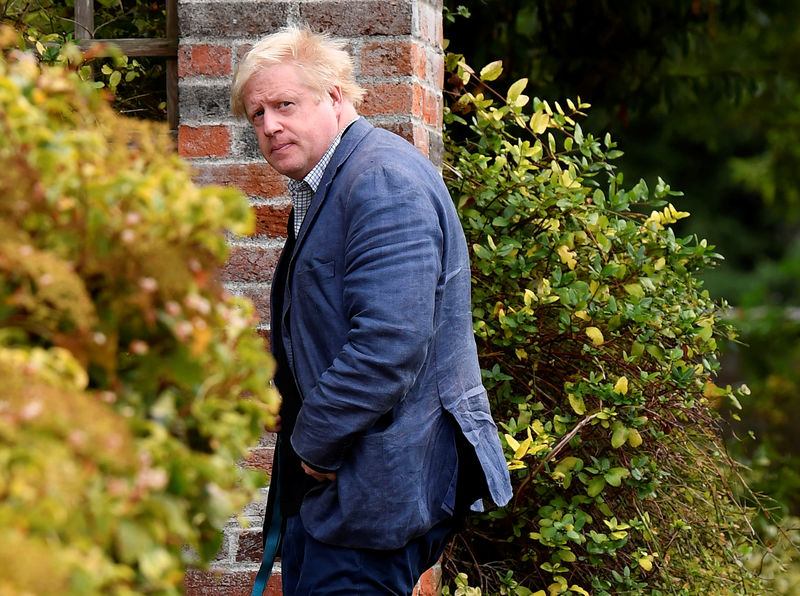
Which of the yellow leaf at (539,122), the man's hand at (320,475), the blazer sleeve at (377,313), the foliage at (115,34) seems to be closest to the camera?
the blazer sleeve at (377,313)

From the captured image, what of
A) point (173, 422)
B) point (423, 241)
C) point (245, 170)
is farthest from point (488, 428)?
point (173, 422)

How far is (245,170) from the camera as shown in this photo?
8.50ft

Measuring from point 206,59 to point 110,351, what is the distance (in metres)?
1.66

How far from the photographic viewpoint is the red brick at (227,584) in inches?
103

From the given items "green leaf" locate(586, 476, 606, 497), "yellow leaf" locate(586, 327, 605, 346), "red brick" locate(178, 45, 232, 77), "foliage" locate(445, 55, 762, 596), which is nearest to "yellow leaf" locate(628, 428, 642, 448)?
"foliage" locate(445, 55, 762, 596)

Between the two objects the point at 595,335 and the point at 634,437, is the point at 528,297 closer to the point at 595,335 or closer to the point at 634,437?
the point at 595,335

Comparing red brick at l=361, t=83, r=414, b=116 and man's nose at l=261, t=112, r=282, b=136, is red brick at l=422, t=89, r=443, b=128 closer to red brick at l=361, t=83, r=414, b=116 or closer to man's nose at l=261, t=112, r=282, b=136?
red brick at l=361, t=83, r=414, b=116

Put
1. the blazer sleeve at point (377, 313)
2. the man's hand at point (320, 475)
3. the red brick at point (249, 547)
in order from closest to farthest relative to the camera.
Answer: the blazer sleeve at point (377, 313) < the man's hand at point (320, 475) < the red brick at point (249, 547)

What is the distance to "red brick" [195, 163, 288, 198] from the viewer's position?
8.47 ft

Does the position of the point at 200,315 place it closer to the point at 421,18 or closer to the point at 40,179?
Answer: the point at 40,179

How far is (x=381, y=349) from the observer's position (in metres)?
1.88

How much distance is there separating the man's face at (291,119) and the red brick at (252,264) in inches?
19.0

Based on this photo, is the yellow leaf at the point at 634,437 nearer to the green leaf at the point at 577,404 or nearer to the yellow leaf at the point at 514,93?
the green leaf at the point at 577,404

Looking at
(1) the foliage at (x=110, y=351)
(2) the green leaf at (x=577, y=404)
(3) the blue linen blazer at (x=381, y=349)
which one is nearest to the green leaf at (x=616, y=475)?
(2) the green leaf at (x=577, y=404)
